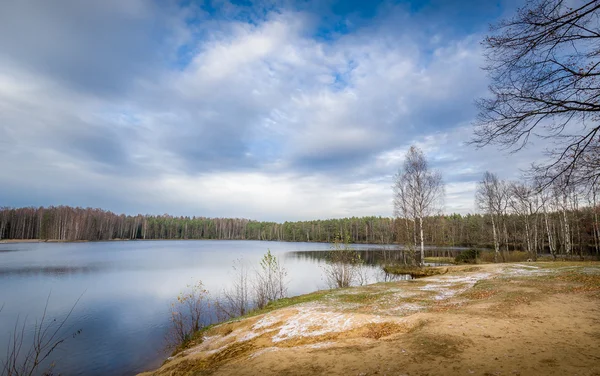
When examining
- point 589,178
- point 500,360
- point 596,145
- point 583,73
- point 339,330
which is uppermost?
point 583,73

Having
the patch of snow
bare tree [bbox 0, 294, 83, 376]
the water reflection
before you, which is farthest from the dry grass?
bare tree [bbox 0, 294, 83, 376]

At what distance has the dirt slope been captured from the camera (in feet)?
15.3

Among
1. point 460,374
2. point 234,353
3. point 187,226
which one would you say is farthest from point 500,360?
point 187,226

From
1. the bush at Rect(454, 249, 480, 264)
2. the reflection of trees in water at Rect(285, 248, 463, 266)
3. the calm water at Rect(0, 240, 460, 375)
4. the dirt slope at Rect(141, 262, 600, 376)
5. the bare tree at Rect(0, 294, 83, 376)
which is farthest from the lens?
the reflection of trees in water at Rect(285, 248, 463, 266)

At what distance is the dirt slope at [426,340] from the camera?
4.65 metres

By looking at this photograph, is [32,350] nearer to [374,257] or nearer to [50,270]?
[50,270]

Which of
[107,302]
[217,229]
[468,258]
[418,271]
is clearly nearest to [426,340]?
[107,302]

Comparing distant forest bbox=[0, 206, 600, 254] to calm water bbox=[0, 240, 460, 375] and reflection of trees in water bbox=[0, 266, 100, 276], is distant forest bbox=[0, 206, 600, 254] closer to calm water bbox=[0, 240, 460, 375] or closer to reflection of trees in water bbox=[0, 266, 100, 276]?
calm water bbox=[0, 240, 460, 375]

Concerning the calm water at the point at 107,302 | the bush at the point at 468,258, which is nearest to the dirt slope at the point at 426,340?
the calm water at the point at 107,302

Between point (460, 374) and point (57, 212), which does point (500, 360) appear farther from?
point (57, 212)

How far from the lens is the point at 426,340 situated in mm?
5727

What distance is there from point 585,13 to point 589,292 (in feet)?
30.7

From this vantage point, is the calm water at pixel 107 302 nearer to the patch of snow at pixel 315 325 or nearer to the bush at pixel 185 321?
the bush at pixel 185 321

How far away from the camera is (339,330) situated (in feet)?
23.8
